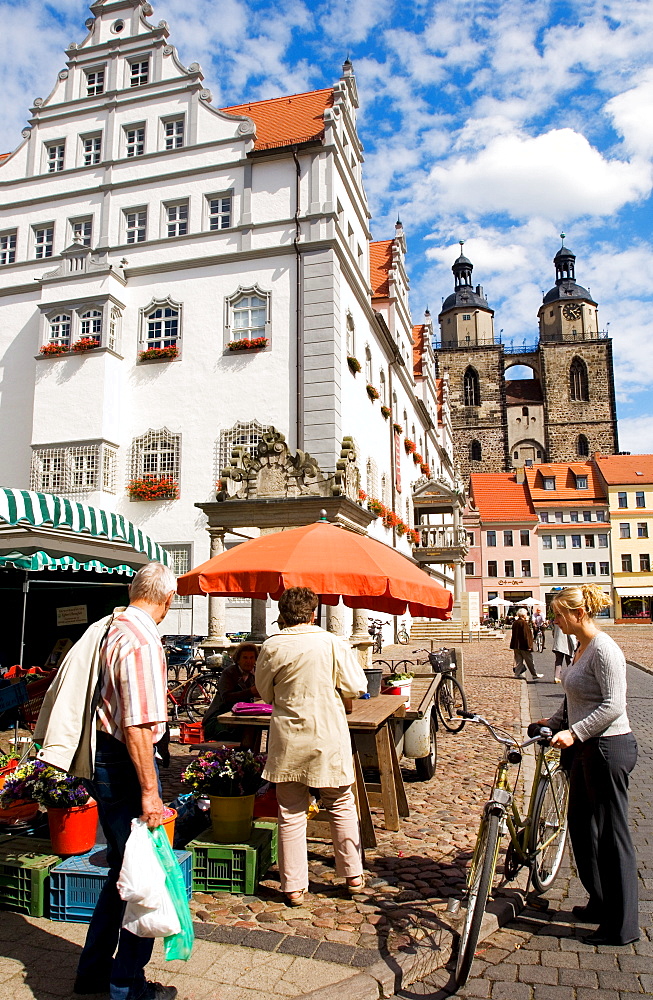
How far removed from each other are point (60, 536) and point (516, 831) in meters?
6.92

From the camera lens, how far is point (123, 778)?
3.43 meters

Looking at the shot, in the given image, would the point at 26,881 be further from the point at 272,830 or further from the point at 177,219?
the point at 177,219

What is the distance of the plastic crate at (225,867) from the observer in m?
4.71

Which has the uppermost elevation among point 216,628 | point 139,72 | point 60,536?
point 139,72

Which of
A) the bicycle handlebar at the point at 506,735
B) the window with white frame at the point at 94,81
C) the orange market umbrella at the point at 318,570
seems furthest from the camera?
the window with white frame at the point at 94,81

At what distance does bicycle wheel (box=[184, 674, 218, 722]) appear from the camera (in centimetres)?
1141

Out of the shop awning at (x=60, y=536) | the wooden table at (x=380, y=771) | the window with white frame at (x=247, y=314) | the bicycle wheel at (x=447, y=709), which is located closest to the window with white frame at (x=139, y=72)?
the window with white frame at (x=247, y=314)

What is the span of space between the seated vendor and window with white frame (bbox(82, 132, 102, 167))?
2142 cm

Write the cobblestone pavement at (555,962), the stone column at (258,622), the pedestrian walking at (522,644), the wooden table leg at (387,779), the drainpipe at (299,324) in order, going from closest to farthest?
1. the cobblestone pavement at (555,962)
2. the wooden table leg at (387,779)
3. the stone column at (258,622)
4. the pedestrian walking at (522,644)
5. the drainpipe at (299,324)

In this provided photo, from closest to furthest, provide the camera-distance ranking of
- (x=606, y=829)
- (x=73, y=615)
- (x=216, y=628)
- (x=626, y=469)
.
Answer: (x=606, y=829) < (x=73, y=615) < (x=216, y=628) < (x=626, y=469)

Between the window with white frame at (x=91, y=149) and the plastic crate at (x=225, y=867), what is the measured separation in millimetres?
24033

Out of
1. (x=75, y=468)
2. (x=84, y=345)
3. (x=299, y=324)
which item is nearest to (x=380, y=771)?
(x=299, y=324)

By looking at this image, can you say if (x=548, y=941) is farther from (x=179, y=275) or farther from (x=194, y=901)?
(x=179, y=275)

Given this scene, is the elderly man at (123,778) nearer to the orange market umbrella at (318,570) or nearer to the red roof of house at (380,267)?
the orange market umbrella at (318,570)
